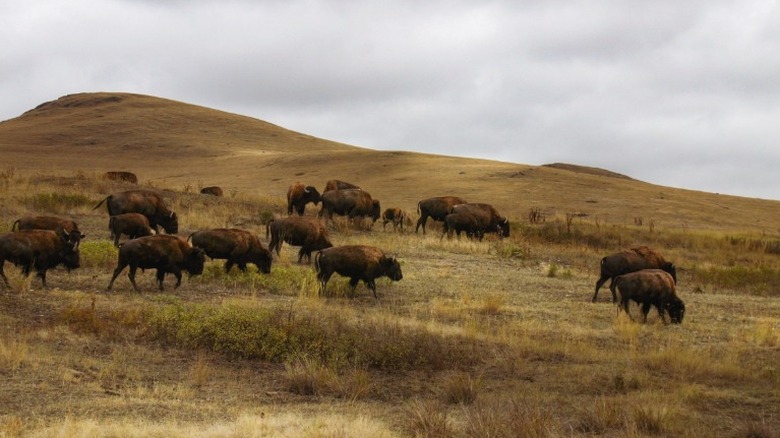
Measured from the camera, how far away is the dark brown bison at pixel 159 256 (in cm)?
1440

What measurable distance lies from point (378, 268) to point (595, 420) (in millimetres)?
8181

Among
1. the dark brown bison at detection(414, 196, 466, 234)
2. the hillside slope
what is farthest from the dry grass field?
the hillside slope

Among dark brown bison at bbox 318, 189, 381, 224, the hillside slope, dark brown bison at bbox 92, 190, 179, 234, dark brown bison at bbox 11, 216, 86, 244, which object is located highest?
the hillside slope

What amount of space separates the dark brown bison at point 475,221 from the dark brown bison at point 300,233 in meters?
8.18

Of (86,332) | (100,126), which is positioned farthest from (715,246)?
(100,126)

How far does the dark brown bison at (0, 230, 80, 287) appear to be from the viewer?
45.2 ft

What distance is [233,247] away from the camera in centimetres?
1662

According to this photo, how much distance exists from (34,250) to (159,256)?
2158mm

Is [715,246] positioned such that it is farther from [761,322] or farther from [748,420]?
[748,420]

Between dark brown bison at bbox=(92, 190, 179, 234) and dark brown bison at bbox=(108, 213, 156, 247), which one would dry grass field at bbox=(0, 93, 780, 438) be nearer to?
dark brown bison at bbox=(92, 190, 179, 234)

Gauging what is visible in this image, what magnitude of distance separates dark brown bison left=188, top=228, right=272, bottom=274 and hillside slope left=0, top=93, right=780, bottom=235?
2456 cm

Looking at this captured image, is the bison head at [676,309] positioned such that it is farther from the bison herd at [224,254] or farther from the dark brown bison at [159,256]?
the dark brown bison at [159,256]

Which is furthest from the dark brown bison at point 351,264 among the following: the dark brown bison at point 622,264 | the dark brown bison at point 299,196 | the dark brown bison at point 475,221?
the dark brown bison at point 299,196

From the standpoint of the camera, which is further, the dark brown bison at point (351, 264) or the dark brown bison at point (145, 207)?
the dark brown bison at point (145, 207)
